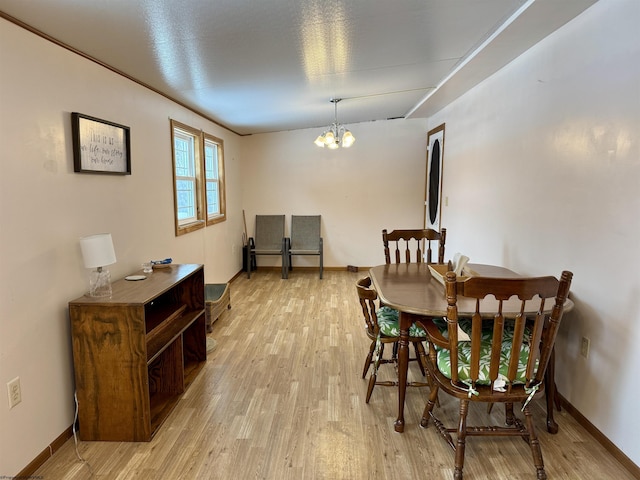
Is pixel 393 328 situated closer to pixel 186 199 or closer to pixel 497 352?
pixel 497 352

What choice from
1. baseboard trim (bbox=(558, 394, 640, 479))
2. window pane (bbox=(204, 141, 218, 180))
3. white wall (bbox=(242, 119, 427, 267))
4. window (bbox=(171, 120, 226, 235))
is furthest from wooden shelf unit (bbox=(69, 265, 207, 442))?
white wall (bbox=(242, 119, 427, 267))

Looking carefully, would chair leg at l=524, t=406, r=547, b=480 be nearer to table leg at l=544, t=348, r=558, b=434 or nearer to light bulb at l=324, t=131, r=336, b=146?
table leg at l=544, t=348, r=558, b=434

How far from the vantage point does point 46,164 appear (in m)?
1.86

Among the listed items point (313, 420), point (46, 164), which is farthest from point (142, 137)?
point (313, 420)

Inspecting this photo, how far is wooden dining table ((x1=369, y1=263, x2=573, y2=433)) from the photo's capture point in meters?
1.81

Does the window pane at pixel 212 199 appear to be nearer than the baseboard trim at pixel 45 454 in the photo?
No

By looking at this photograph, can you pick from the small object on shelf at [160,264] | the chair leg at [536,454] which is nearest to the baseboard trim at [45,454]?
the small object on shelf at [160,264]

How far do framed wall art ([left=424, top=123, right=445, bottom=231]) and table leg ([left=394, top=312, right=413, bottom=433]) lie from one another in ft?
9.99

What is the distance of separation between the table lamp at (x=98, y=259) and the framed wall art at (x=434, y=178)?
12.6 feet

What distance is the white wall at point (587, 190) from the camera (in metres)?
1.75

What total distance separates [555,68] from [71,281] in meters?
3.03

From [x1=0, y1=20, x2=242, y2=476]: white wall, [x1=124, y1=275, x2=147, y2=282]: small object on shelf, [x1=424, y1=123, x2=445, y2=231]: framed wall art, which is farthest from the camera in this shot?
[x1=424, y1=123, x2=445, y2=231]: framed wall art

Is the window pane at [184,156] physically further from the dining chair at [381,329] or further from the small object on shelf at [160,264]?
the dining chair at [381,329]

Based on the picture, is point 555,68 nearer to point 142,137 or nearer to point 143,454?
point 142,137
